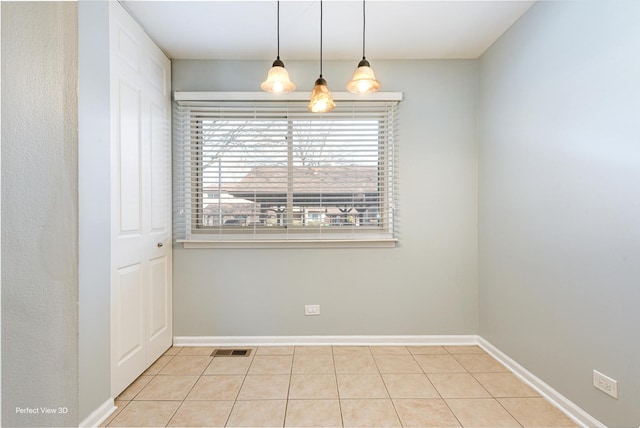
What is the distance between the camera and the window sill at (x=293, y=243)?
8.45 feet

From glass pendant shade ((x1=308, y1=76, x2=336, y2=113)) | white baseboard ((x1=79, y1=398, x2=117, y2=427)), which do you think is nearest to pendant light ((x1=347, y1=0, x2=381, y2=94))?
glass pendant shade ((x1=308, y1=76, x2=336, y2=113))

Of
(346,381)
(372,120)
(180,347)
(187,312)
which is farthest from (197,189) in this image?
(346,381)

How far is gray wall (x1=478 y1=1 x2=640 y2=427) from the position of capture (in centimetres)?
140

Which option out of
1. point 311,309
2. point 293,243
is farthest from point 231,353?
point 293,243

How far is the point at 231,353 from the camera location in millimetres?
2455

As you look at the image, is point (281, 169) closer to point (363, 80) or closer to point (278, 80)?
point (278, 80)

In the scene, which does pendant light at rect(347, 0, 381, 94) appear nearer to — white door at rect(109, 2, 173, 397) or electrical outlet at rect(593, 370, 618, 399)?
white door at rect(109, 2, 173, 397)

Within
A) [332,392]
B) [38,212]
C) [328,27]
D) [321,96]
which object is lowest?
[332,392]

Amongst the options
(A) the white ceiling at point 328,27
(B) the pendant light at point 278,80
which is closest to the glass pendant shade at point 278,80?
(B) the pendant light at point 278,80

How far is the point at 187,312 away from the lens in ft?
8.52

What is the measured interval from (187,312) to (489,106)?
3161 mm

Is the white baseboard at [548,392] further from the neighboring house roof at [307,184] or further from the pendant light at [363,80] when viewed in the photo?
the pendant light at [363,80]

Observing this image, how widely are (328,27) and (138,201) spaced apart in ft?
6.17

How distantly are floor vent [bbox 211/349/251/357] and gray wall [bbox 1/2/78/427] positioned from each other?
1.84 metres
